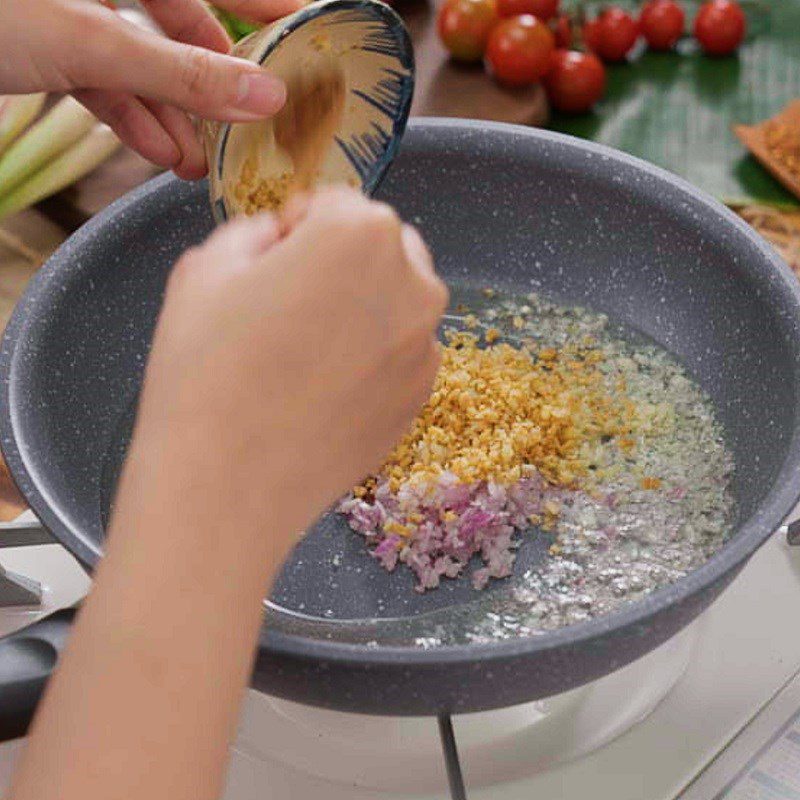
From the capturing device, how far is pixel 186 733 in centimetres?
55

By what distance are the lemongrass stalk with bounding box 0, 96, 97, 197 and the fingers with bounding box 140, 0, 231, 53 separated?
22.1 inches

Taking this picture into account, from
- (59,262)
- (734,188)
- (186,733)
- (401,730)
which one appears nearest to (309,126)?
(59,262)

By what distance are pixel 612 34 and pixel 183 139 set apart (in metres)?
1.11

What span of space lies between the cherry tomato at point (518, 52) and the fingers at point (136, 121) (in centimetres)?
86

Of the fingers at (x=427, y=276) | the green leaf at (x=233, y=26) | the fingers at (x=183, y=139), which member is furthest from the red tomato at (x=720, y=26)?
the fingers at (x=427, y=276)

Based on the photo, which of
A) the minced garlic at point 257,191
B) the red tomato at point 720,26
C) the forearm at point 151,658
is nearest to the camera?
the forearm at point 151,658

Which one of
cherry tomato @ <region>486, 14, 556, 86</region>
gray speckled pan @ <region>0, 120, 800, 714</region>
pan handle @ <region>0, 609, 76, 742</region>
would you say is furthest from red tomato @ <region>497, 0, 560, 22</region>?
pan handle @ <region>0, 609, 76, 742</region>

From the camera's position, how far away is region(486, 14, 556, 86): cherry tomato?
1797 millimetres

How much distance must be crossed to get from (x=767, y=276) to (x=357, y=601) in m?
0.41

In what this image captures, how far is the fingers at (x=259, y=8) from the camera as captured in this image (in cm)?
100

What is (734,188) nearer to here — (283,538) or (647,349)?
(647,349)

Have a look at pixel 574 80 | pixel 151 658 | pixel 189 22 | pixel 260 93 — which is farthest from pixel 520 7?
pixel 151 658

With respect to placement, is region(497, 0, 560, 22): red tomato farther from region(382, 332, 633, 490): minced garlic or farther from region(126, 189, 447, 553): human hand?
region(126, 189, 447, 553): human hand

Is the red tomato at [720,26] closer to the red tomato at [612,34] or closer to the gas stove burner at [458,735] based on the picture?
the red tomato at [612,34]
